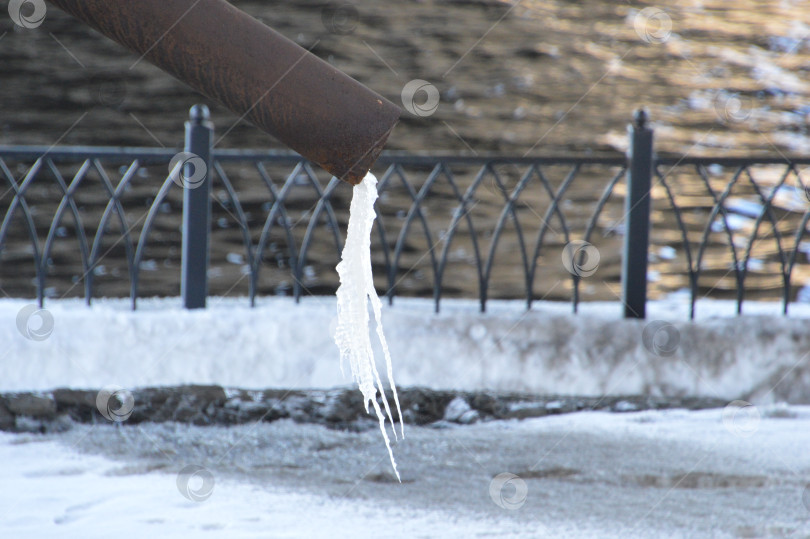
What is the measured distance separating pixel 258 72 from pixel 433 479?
312 centimetres

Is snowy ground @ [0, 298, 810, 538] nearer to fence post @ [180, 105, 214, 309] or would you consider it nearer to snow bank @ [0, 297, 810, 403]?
snow bank @ [0, 297, 810, 403]

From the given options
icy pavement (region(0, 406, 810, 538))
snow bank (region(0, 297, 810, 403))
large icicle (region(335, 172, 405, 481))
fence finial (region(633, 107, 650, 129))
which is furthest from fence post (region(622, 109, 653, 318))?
large icicle (region(335, 172, 405, 481))

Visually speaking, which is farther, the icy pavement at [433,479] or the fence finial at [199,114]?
the fence finial at [199,114]

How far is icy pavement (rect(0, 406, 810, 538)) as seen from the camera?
3508 millimetres

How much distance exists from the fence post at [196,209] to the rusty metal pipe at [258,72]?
4.11 m

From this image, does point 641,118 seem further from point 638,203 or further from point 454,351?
point 454,351

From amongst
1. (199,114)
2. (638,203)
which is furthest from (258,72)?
(638,203)

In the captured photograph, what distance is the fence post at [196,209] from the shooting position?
539 cm

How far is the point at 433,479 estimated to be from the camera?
13.5 feet

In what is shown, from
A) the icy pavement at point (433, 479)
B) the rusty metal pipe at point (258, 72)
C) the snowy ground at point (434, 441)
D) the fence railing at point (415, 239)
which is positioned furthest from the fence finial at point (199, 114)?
the fence railing at point (415, 239)

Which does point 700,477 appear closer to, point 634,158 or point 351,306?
point 634,158

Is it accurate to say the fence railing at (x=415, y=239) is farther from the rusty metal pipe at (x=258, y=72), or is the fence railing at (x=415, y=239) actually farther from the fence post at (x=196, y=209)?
the rusty metal pipe at (x=258, y=72)

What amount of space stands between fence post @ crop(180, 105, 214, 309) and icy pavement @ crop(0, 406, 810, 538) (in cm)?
98

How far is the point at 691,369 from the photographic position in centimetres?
495
